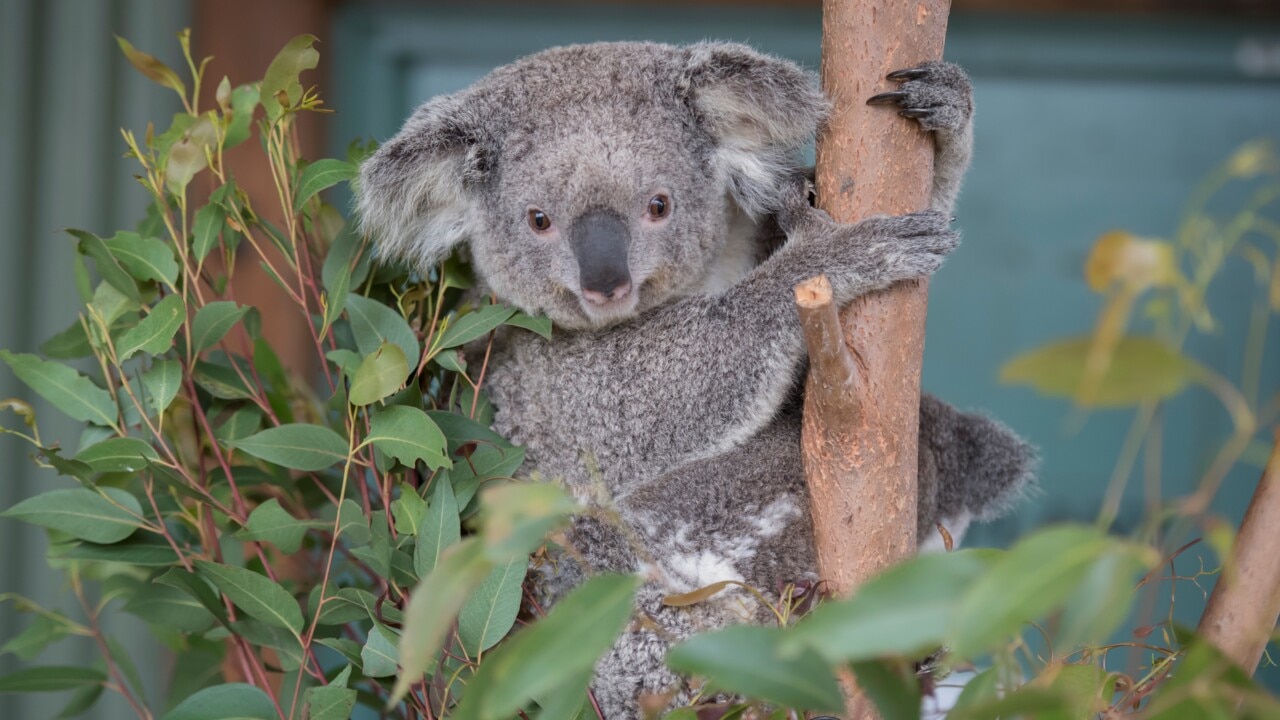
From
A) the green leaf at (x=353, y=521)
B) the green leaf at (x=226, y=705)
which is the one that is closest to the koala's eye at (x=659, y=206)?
the green leaf at (x=353, y=521)

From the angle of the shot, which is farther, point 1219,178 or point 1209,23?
point 1209,23

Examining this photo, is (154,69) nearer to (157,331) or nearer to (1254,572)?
(157,331)

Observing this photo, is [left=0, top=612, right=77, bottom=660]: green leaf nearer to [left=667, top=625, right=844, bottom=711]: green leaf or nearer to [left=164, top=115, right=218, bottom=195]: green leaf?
[left=164, top=115, right=218, bottom=195]: green leaf

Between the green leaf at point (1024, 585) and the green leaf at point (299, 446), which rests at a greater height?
the green leaf at point (1024, 585)

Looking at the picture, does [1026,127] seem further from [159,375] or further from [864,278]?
[159,375]

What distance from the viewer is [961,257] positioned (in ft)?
12.3

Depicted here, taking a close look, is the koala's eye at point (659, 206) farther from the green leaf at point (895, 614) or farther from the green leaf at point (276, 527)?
the green leaf at point (895, 614)

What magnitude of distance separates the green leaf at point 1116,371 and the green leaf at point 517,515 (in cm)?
26

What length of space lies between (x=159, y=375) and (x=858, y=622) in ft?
3.45

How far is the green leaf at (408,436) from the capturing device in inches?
48.2

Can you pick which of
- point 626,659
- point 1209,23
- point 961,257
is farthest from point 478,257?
point 1209,23

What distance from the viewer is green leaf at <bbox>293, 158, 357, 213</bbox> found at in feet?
4.56

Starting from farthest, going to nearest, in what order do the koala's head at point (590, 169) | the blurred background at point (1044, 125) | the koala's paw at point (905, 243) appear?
the blurred background at point (1044, 125)
the koala's head at point (590, 169)
the koala's paw at point (905, 243)

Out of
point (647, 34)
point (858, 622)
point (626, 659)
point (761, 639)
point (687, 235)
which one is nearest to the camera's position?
point (858, 622)
